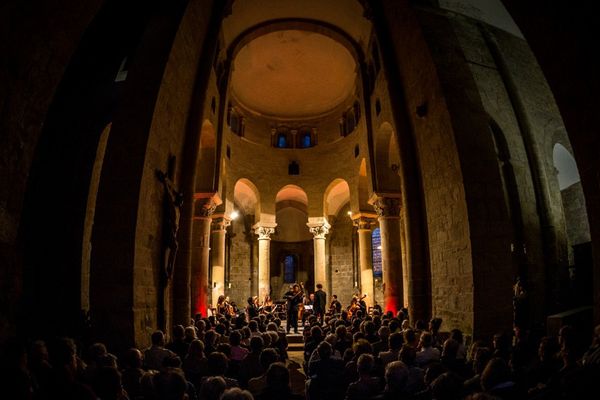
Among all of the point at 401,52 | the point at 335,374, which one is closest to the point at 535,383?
the point at 335,374

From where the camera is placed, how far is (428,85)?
10430mm

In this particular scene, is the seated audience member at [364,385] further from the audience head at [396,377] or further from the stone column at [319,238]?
the stone column at [319,238]

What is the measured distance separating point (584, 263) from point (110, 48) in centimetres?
1543

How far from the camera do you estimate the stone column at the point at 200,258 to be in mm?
14000

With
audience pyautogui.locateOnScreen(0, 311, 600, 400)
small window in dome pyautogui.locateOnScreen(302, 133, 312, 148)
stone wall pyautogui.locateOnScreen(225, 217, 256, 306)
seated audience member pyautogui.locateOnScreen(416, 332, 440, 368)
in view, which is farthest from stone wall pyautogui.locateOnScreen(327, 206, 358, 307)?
seated audience member pyautogui.locateOnScreen(416, 332, 440, 368)

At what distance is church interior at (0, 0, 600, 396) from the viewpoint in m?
5.48

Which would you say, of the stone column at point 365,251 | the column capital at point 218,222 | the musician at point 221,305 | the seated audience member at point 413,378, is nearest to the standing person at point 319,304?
the musician at point 221,305

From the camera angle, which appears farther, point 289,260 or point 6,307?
point 289,260

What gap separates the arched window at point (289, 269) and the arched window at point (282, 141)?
875 cm

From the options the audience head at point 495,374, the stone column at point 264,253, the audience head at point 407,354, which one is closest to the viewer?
the audience head at point 495,374

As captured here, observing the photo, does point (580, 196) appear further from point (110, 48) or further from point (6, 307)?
point (6, 307)

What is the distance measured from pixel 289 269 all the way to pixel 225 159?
41.3ft

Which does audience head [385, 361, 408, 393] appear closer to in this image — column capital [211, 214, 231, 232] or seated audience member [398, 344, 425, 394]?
seated audience member [398, 344, 425, 394]

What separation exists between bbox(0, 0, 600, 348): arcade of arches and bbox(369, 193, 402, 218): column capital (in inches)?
3.6
